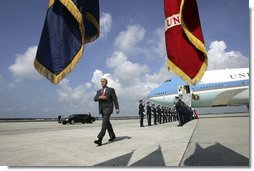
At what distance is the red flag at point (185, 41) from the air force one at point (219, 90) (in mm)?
28330

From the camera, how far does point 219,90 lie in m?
33.8

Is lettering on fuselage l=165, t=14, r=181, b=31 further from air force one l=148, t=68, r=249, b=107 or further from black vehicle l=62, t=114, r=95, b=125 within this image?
black vehicle l=62, t=114, r=95, b=125

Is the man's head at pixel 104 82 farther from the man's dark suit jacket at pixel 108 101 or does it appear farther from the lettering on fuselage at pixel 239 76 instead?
the lettering on fuselage at pixel 239 76

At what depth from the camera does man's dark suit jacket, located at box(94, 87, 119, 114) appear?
26.7 feet

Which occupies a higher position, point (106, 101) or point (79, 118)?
point (79, 118)

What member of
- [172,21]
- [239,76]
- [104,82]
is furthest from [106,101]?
[239,76]

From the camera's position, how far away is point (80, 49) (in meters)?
4.53

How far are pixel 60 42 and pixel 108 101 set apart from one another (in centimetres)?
374

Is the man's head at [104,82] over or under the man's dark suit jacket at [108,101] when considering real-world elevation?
over

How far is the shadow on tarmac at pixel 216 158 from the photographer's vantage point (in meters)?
4.99

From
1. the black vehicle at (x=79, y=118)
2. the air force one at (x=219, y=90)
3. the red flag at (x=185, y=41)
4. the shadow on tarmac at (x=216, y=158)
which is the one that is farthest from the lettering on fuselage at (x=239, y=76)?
the red flag at (x=185, y=41)

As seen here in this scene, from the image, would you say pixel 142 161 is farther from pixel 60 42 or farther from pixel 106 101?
pixel 106 101

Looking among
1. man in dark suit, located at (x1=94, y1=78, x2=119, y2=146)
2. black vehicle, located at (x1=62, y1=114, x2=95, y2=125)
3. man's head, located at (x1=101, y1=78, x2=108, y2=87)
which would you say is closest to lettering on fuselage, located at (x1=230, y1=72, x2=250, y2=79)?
black vehicle, located at (x1=62, y1=114, x2=95, y2=125)

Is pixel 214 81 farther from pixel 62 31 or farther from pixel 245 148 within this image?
pixel 62 31
